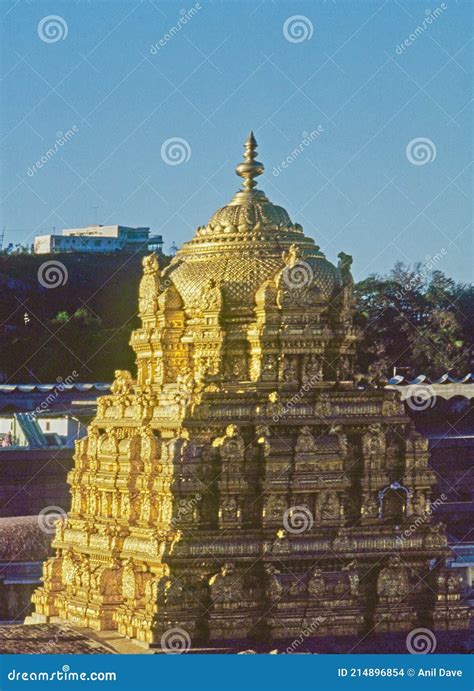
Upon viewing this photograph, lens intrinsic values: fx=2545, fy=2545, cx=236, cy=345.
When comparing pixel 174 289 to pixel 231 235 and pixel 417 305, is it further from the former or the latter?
pixel 417 305

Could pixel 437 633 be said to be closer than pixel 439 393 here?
Yes

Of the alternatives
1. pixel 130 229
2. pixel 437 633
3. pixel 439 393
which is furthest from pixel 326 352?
pixel 130 229

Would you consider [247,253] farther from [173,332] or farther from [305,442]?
[305,442]

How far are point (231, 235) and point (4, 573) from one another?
22.2 feet

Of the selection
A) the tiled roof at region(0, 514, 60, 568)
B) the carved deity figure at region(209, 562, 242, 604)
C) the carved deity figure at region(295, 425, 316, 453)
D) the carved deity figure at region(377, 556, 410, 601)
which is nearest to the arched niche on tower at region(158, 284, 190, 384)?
the carved deity figure at region(295, 425, 316, 453)

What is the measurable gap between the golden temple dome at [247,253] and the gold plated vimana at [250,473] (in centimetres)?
2

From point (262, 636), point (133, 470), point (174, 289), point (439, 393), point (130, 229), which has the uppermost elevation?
point (130, 229)

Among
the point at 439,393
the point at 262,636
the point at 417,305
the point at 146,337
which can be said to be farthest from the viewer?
the point at 417,305

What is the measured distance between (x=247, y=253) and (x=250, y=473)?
2.59m

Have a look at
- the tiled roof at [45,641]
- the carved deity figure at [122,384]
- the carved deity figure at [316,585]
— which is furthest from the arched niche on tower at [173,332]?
the tiled roof at [45,641]

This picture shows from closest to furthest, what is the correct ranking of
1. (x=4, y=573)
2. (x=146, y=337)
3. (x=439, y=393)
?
(x=146, y=337), (x=4, y=573), (x=439, y=393)

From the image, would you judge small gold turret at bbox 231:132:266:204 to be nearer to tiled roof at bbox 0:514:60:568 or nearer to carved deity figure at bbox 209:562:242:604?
carved deity figure at bbox 209:562:242:604

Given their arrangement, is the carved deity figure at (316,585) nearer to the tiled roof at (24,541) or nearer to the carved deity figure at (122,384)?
the carved deity figure at (122,384)

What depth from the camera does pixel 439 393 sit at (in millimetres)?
43875
